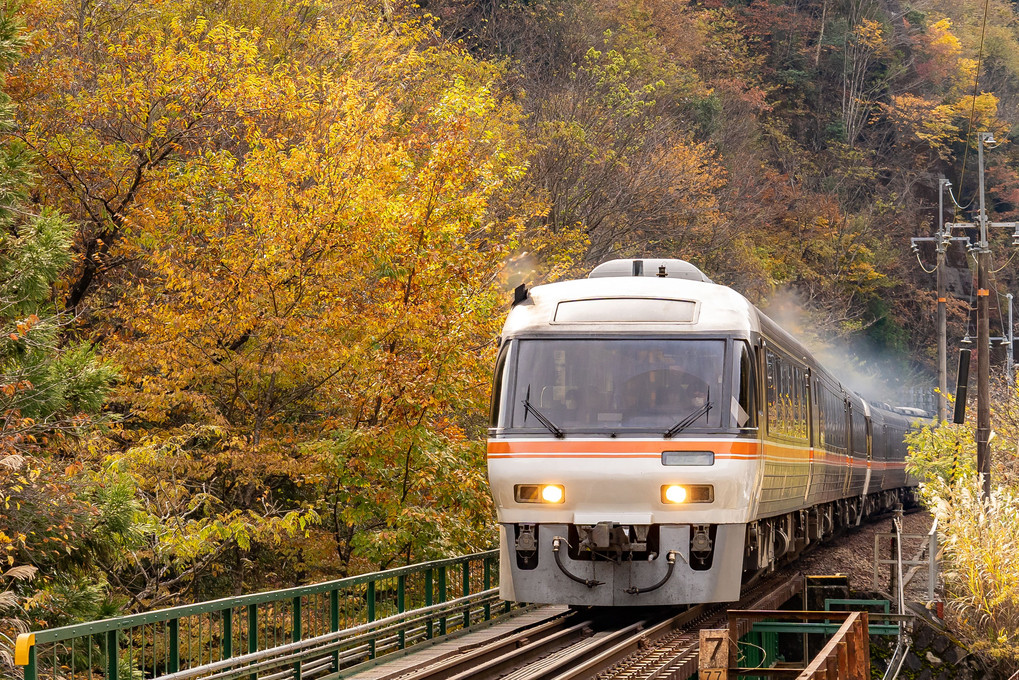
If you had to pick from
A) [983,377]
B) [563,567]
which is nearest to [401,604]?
[563,567]

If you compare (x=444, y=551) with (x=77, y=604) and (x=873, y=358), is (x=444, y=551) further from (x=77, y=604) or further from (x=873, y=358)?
(x=873, y=358)

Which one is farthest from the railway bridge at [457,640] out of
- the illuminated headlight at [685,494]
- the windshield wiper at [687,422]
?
the windshield wiper at [687,422]

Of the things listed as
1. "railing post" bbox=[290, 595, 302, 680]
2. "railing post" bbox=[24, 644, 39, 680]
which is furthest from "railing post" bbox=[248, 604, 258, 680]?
"railing post" bbox=[24, 644, 39, 680]

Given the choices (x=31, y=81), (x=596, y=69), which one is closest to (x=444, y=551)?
(x=31, y=81)

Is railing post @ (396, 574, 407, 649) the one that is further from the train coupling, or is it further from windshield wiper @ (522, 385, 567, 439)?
windshield wiper @ (522, 385, 567, 439)

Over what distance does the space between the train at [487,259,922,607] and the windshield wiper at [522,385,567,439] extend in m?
0.01

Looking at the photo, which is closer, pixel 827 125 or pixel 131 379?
pixel 131 379

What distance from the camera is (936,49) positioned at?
7150 centimetres

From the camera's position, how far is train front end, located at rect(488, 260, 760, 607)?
12195mm

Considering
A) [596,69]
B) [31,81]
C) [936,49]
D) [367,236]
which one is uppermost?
[936,49]

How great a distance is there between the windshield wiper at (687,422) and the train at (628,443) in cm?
1

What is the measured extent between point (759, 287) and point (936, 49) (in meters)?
33.5

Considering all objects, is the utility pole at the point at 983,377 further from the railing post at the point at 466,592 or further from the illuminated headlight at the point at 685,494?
the illuminated headlight at the point at 685,494

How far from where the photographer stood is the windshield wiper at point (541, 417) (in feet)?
40.9
